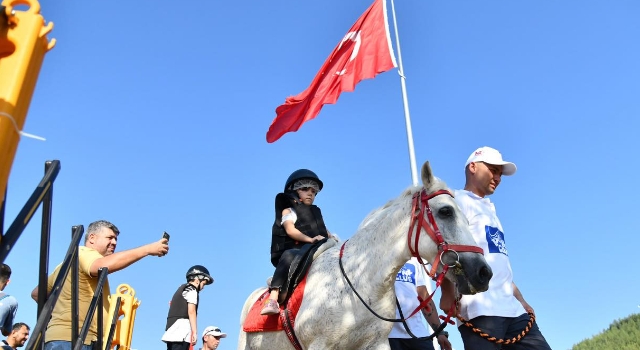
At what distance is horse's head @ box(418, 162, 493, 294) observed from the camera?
5484 millimetres

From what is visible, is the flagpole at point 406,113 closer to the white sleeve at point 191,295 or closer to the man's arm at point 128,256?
the white sleeve at point 191,295

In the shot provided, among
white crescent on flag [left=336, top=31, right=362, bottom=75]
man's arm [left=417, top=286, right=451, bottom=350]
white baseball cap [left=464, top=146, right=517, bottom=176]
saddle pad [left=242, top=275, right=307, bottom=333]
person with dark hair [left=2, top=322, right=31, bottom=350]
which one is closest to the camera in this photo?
saddle pad [left=242, top=275, right=307, bottom=333]

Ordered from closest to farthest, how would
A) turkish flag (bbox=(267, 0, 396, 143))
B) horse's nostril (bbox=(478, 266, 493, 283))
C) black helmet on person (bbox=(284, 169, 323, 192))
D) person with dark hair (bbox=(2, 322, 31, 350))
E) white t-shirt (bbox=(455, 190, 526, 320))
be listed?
horse's nostril (bbox=(478, 266, 493, 283))
white t-shirt (bbox=(455, 190, 526, 320))
black helmet on person (bbox=(284, 169, 323, 192))
person with dark hair (bbox=(2, 322, 31, 350))
turkish flag (bbox=(267, 0, 396, 143))

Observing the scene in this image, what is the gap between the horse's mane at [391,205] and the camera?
6367 mm

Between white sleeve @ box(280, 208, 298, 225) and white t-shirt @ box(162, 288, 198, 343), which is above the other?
white sleeve @ box(280, 208, 298, 225)

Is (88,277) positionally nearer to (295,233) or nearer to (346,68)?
(295,233)

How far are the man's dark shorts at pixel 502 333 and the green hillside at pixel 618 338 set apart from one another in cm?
937

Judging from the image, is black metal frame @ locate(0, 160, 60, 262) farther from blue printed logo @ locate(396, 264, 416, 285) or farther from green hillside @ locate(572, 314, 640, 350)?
green hillside @ locate(572, 314, 640, 350)

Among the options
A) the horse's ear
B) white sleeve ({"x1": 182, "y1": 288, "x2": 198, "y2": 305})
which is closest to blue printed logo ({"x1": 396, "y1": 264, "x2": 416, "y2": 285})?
the horse's ear

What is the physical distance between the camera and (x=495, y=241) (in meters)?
6.43

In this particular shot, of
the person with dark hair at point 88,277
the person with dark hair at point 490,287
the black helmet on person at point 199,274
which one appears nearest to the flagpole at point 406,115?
the black helmet on person at point 199,274

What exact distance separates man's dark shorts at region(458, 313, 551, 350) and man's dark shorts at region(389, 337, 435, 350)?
4.39 feet

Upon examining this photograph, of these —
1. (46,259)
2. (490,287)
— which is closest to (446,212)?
(490,287)

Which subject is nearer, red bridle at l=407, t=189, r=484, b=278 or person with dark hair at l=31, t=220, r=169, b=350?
person with dark hair at l=31, t=220, r=169, b=350
